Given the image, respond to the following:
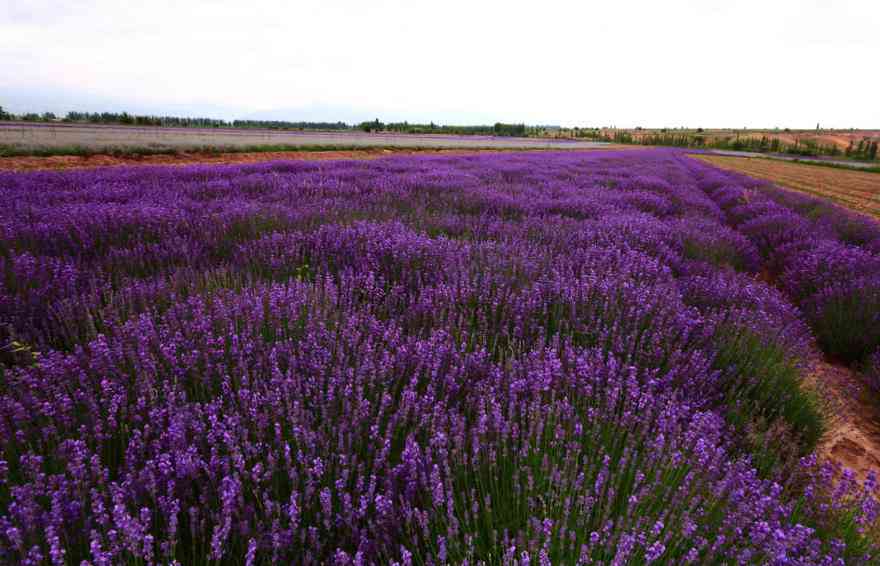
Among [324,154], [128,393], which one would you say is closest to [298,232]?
[128,393]

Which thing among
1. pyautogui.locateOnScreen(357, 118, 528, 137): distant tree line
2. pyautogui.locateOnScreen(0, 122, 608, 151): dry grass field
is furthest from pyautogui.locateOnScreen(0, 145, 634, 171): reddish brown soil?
pyautogui.locateOnScreen(357, 118, 528, 137): distant tree line

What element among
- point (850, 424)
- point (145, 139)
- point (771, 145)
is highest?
point (771, 145)

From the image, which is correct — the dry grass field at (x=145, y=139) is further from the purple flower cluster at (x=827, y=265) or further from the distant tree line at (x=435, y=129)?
the distant tree line at (x=435, y=129)

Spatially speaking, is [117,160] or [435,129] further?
[435,129]

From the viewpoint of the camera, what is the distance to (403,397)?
4.95 ft

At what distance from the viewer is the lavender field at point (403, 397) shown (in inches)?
44.6

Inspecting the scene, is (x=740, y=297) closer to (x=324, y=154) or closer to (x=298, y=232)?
(x=298, y=232)

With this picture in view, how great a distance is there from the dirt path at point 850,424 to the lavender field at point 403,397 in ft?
0.52

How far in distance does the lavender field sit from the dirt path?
16cm

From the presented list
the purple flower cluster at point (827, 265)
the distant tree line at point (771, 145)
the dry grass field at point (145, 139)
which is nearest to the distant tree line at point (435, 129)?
the distant tree line at point (771, 145)

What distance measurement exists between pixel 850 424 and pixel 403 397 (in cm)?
304

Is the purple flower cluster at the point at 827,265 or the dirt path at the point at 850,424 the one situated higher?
the purple flower cluster at the point at 827,265

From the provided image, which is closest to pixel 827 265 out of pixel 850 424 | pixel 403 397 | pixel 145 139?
pixel 850 424

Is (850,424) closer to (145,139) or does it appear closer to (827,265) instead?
(827,265)
